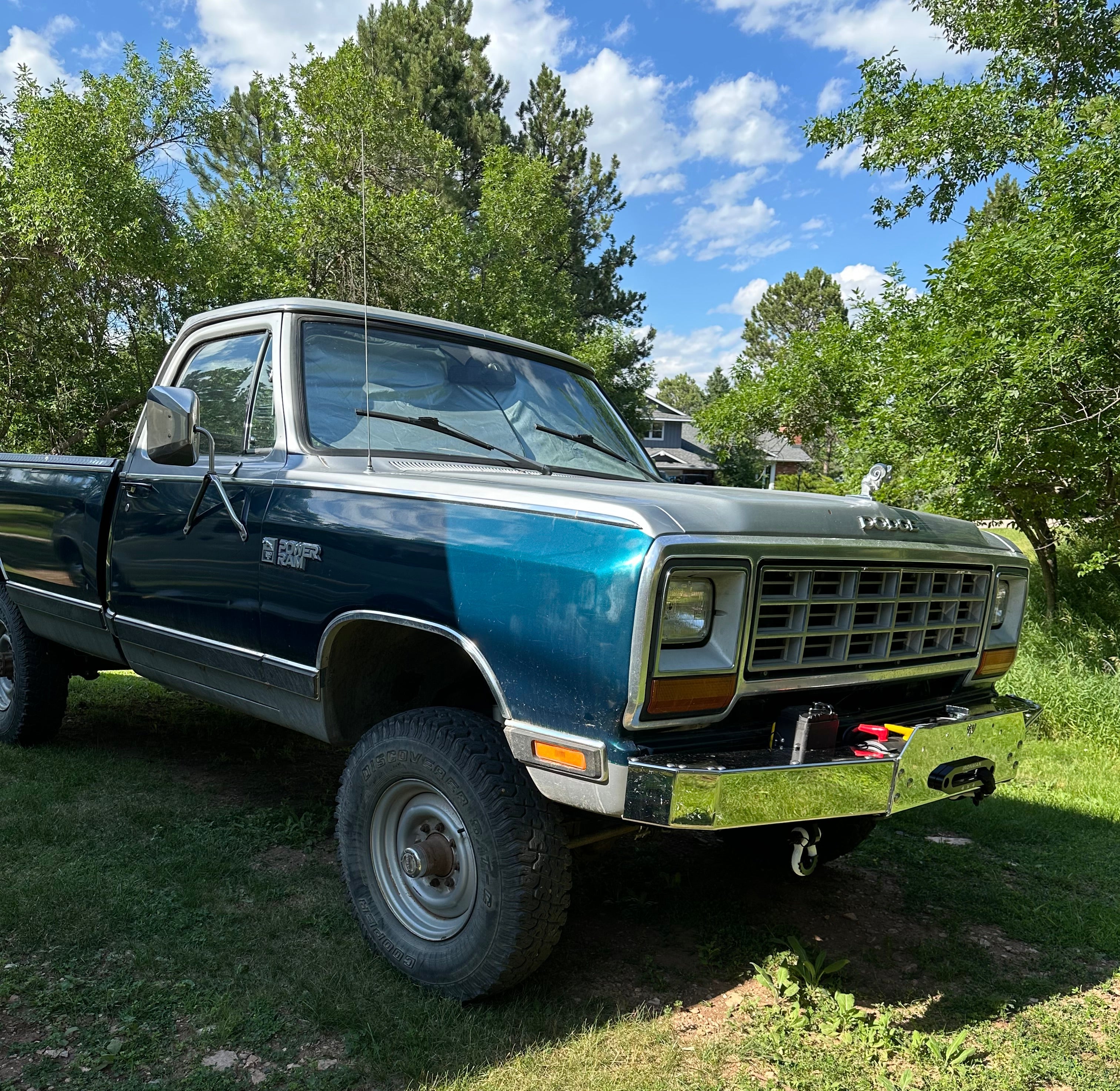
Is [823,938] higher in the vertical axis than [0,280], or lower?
lower

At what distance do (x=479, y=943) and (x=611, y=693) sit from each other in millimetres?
880

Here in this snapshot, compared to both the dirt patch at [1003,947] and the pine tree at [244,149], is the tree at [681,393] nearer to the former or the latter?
the pine tree at [244,149]

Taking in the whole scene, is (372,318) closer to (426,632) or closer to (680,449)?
(426,632)

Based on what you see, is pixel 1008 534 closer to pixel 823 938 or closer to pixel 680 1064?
pixel 823 938

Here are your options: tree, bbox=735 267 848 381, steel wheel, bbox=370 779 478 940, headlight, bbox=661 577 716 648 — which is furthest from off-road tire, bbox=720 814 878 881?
tree, bbox=735 267 848 381

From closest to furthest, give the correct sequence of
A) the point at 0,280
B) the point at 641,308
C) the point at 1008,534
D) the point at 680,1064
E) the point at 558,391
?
1. the point at 680,1064
2. the point at 558,391
3. the point at 0,280
4. the point at 1008,534
5. the point at 641,308

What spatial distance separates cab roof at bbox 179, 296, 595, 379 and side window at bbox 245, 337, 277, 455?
0.56 ft

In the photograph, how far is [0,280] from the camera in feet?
42.0


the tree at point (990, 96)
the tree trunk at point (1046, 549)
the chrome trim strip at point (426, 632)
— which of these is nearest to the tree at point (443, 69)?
the tree at point (990, 96)

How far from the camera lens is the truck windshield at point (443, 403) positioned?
341 centimetres

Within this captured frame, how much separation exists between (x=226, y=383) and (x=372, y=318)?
69cm

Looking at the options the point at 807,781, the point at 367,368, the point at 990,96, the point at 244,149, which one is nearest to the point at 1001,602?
the point at 807,781

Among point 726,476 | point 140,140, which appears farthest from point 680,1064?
point 726,476

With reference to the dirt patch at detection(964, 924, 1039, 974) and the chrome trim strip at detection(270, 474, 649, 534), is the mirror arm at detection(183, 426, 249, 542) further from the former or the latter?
the dirt patch at detection(964, 924, 1039, 974)
